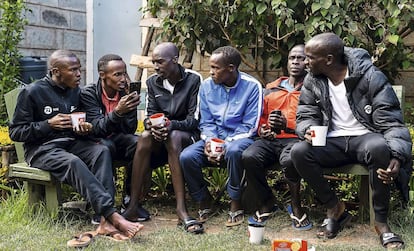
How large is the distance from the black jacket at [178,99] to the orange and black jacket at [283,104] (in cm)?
57

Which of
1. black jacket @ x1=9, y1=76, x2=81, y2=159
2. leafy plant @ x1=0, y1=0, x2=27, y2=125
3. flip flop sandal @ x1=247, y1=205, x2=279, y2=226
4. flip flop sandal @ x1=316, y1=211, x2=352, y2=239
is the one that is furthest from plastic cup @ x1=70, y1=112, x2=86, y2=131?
leafy plant @ x1=0, y1=0, x2=27, y2=125

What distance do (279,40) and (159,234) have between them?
2.55m

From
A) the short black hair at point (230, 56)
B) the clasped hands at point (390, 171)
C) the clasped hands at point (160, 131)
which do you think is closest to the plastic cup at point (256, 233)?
the clasped hands at point (390, 171)

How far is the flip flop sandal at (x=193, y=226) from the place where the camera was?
13.7 ft

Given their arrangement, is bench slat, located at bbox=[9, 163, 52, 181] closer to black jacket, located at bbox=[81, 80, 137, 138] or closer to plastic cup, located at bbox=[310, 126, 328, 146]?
black jacket, located at bbox=[81, 80, 137, 138]

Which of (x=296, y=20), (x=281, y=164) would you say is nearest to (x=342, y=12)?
(x=296, y=20)

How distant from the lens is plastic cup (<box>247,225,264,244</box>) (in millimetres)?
3877

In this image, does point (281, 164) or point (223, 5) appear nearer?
point (281, 164)

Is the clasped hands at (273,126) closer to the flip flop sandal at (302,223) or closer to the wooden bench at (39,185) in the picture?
the flip flop sandal at (302,223)

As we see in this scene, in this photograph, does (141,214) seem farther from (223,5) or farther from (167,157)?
(223,5)

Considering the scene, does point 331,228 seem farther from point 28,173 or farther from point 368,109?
point 28,173

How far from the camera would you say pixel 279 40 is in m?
5.82

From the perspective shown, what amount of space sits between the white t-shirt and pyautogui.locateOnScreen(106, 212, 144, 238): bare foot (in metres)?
1.50

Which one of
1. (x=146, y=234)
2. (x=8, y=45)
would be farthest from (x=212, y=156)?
(x=8, y=45)
